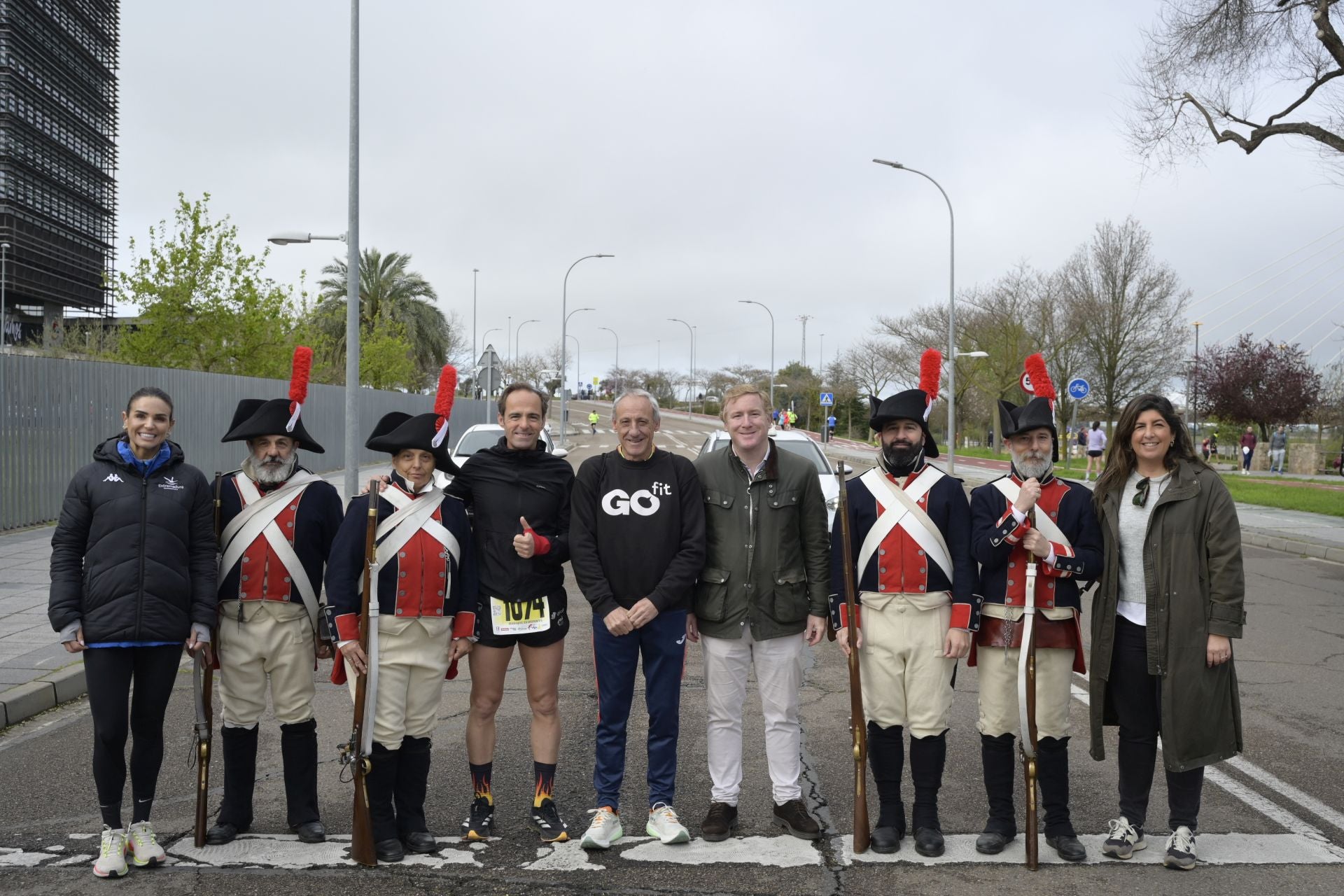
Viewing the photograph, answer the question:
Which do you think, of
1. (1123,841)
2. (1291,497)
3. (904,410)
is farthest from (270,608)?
(1291,497)

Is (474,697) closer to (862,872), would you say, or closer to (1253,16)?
(862,872)

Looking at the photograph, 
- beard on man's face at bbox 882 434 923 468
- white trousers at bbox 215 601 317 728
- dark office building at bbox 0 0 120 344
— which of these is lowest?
white trousers at bbox 215 601 317 728

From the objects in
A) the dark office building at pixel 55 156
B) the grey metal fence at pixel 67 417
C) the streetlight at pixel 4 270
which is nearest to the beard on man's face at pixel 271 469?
the grey metal fence at pixel 67 417

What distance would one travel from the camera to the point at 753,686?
697cm

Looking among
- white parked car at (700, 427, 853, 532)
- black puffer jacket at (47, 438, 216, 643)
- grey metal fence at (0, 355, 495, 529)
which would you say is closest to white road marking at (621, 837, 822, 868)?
black puffer jacket at (47, 438, 216, 643)

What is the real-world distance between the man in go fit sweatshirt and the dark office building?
169 ft

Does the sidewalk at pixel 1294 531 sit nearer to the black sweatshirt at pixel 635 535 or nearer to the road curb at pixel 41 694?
the black sweatshirt at pixel 635 535

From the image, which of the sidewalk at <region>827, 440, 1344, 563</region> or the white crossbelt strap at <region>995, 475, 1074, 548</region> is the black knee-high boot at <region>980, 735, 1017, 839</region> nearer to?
the white crossbelt strap at <region>995, 475, 1074, 548</region>

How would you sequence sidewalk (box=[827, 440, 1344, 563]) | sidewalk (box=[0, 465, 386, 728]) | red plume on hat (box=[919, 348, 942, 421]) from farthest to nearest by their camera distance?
sidewalk (box=[827, 440, 1344, 563]) < sidewalk (box=[0, 465, 386, 728]) < red plume on hat (box=[919, 348, 942, 421])

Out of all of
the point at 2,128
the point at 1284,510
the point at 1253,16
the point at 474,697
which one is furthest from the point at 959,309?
the point at 474,697

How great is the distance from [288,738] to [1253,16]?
54.5 ft

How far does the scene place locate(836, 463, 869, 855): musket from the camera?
4.24m

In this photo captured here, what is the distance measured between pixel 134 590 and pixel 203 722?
0.74 meters

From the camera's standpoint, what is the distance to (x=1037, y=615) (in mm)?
4273
